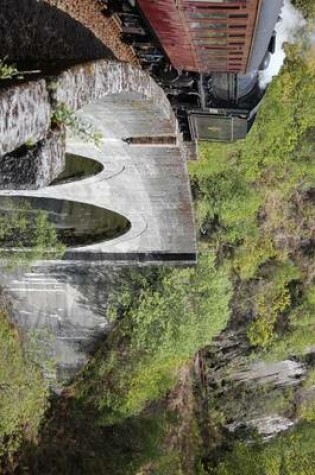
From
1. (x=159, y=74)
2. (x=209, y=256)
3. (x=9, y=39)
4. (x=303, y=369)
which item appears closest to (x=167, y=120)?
(x=159, y=74)

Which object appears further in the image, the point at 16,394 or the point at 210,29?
the point at 16,394

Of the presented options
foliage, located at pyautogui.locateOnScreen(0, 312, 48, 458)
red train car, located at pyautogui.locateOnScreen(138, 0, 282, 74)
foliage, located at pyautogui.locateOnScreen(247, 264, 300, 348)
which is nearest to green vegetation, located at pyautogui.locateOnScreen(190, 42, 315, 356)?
foliage, located at pyautogui.locateOnScreen(247, 264, 300, 348)

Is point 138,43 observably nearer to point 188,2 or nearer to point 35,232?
point 188,2

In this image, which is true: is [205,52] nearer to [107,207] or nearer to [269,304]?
[107,207]

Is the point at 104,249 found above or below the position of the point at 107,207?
below

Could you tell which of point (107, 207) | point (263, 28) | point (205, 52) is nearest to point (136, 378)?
point (107, 207)
